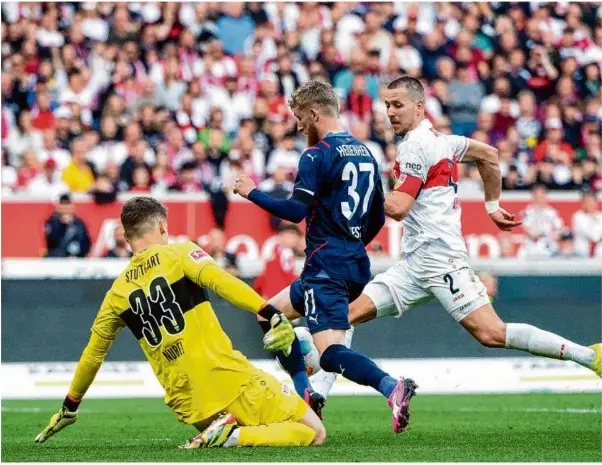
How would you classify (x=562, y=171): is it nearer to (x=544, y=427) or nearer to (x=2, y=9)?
(x=2, y=9)

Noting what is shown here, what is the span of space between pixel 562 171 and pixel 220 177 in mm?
5339

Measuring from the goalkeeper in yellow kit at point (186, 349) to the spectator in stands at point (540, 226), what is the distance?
10.5 m

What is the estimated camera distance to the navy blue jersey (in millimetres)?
7977

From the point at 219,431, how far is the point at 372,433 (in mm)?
1870

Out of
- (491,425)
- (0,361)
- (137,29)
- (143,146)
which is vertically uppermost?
(137,29)

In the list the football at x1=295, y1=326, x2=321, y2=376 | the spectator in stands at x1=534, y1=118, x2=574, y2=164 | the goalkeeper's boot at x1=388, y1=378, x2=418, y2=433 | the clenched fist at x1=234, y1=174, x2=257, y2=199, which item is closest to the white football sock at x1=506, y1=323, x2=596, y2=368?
the football at x1=295, y1=326, x2=321, y2=376

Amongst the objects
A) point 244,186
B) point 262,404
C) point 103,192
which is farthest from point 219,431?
point 103,192

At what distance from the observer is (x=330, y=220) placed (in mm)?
8102

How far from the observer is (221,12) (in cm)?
2070

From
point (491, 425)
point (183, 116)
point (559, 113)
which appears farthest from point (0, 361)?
point (559, 113)

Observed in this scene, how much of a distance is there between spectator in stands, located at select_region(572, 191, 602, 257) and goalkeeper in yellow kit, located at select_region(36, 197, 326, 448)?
10.8 metres

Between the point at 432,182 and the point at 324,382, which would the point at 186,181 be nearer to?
the point at 324,382

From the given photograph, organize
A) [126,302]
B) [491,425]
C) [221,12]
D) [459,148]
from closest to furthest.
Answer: [126,302] < [459,148] < [491,425] < [221,12]

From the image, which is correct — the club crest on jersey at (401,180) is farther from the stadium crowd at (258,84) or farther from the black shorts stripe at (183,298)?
the stadium crowd at (258,84)
